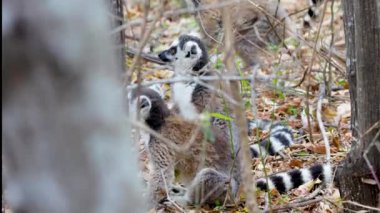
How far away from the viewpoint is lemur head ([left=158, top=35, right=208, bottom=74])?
6.01 m

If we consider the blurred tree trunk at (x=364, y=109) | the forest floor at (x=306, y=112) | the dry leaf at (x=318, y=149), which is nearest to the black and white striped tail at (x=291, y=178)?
the forest floor at (x=306, y=112)

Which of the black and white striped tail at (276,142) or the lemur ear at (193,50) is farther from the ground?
the lemur ear at (193,50)

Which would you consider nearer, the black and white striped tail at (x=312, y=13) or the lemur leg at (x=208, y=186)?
the lemur leg at (x=208, y=186)

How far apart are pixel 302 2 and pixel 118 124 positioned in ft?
32.5

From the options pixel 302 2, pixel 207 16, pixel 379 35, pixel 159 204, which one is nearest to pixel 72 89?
pixel 379 35

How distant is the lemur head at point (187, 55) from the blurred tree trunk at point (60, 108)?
451cm

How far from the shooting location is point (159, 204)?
507cm

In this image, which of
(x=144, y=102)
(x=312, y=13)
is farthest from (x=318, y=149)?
(x=312, y=13)

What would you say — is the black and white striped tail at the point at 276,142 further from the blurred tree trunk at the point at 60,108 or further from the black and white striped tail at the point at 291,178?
the blurred tree trunk at the point at 60,108

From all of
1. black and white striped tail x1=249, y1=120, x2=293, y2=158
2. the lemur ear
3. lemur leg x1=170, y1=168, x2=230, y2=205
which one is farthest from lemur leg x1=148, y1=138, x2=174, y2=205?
the lemur ear

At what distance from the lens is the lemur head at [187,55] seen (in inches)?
237

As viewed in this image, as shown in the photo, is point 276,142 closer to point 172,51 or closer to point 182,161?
point 182,161

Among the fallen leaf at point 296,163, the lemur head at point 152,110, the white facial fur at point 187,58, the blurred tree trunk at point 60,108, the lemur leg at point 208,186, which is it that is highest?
the white facial fur at point 187,58

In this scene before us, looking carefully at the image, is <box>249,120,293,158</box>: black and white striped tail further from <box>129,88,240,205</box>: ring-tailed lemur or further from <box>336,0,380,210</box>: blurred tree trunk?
<box>336,0,380,210</box>: blurred tree trunk
